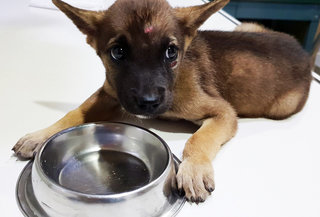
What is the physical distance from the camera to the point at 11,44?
2.76 m

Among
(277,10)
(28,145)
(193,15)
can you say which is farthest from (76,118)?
(277,10)

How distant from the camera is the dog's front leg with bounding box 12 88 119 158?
5.27 feet

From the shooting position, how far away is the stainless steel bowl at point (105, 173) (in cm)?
122

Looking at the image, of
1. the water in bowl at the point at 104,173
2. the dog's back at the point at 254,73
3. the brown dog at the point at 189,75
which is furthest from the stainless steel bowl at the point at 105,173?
the dog's back at the point at 254,73

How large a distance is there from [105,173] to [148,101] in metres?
0.37

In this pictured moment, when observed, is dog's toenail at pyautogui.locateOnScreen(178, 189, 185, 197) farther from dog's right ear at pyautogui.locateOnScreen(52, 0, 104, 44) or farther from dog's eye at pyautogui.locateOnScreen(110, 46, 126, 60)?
dog's right ear at pyautogui.locateOnScreen(52, 0, 104, 44)

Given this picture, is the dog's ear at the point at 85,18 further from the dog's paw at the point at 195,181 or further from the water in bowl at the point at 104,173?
the dog's paw at the point at 195,181

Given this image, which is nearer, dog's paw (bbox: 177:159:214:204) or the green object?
dog's paw (bbox: 177:159:214:204)

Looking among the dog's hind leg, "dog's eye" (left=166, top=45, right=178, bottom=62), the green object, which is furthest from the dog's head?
the green object

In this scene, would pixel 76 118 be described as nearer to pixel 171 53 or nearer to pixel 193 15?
pixel 171 53

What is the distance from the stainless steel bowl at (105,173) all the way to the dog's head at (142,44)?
22cm

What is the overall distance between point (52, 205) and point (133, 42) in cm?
71

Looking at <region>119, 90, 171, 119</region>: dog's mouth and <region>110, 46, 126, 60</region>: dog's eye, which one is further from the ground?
<region>110, 46, 126, 60</region>: dog's eye

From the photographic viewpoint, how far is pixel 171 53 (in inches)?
61.9
